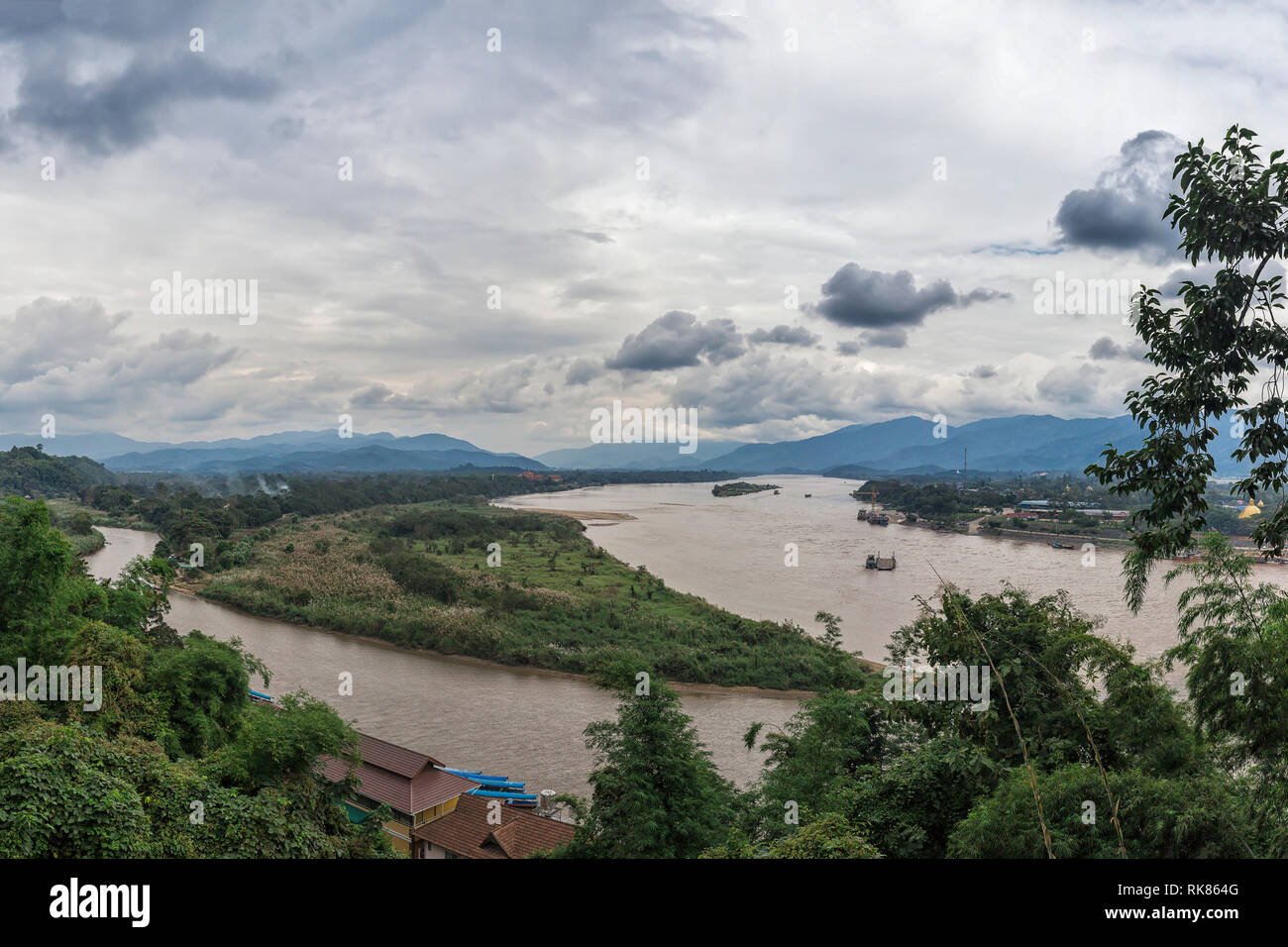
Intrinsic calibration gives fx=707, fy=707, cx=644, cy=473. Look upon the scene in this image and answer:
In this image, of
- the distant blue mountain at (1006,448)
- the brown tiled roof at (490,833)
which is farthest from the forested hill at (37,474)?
the distant blue mountain at (1006,448)

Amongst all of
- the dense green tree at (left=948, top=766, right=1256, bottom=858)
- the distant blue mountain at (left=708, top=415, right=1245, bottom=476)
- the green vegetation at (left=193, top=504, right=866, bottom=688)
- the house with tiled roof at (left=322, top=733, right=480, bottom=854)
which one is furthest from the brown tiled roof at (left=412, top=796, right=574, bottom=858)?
the distant blue mountain at (left=708, top=415, right=1245, bottom=476)

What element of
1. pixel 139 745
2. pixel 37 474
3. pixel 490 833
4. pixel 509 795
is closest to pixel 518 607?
pixel 509 795

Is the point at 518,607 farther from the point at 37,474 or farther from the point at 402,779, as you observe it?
the point at 37,474

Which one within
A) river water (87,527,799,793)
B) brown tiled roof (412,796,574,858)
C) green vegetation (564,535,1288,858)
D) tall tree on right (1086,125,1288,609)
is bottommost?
river water (87,527,799,793)

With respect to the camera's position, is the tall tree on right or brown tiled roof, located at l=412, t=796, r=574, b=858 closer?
the tall tree on right

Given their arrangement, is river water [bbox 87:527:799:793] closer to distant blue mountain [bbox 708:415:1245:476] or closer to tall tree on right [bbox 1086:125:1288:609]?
tall tree on right [bbox 1086:125:1288:609]

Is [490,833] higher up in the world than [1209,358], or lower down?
lower down
